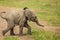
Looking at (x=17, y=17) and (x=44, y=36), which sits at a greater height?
(x=17, y=17)

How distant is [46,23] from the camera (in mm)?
16078

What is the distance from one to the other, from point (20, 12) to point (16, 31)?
5.21 ft

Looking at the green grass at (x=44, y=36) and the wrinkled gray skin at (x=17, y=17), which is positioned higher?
the wrinkled gray skin at (x=17, y=17)

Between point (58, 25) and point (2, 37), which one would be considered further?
point (58, 25)

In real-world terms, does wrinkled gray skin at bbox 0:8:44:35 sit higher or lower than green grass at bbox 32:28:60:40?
higher

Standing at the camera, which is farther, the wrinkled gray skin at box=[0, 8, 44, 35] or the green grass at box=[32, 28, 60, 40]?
the wrinkled gray skin at box=[0, 8, 44, 35]

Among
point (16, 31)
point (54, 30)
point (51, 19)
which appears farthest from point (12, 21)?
point (51, 19)

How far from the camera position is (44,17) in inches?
712

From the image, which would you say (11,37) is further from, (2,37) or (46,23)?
(46,23)

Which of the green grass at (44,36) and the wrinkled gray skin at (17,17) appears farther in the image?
the wrinkled gray skin at (17,17)

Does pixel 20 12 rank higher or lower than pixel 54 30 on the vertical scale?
higher

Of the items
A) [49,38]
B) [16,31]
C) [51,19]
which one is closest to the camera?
[49,38]

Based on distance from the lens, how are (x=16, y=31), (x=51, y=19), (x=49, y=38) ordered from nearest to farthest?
(x=49, y=38), (x=16, y=31), (x=51, y=19)

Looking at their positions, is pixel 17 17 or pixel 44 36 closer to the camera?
pixel 44 36
